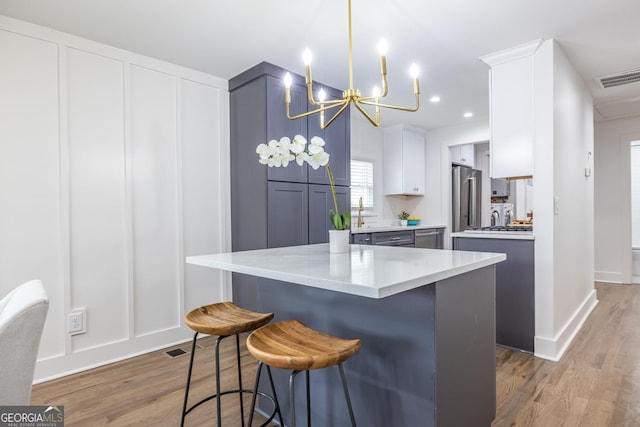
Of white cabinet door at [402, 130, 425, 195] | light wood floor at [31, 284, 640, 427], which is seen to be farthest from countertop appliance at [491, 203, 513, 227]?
light wood floor at [31, 284, 640, 427]

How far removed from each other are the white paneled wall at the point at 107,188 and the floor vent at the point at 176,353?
0.14m

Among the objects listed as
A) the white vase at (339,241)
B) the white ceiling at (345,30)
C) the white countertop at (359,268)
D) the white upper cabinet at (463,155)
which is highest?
the white ceiling at (345,30)

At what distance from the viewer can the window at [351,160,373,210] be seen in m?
5.11

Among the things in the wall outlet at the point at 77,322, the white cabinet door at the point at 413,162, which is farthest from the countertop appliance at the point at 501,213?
the wall outlet at the point at 77,322

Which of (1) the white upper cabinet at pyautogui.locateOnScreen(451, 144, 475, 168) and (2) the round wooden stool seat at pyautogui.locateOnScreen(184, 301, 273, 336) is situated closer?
(2) the round wooden stool seat at pyautogui.locateOnScreen(184, 301, 273, 336)

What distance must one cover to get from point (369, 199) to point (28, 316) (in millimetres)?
4650

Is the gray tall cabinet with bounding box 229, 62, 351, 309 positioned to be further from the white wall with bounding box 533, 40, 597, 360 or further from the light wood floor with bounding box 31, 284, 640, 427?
the white wall with bounding box 533, 40, 597, 360

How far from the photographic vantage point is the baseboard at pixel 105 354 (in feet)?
8.07

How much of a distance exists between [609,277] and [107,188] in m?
6.68

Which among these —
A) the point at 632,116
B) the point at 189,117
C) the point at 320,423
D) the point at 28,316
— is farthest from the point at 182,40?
the point at 632,116

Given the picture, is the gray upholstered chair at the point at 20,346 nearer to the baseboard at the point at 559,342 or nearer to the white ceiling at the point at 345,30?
the white ceiling at the point at 345,30

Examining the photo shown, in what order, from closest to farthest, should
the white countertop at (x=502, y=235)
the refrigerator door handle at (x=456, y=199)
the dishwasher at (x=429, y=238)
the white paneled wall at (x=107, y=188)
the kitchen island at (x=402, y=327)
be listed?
the kitchen island at (x=402, y=327) → the white paneled wall at (x=107, y=188) → the white countertop at (x=502, y=235) → the dishwasher at (x=429, y=238) → the refrigerator door handle at (x=456, y=199)

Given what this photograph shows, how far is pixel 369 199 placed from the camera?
5.32 metres

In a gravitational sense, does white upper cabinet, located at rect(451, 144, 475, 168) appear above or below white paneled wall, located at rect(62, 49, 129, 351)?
above
